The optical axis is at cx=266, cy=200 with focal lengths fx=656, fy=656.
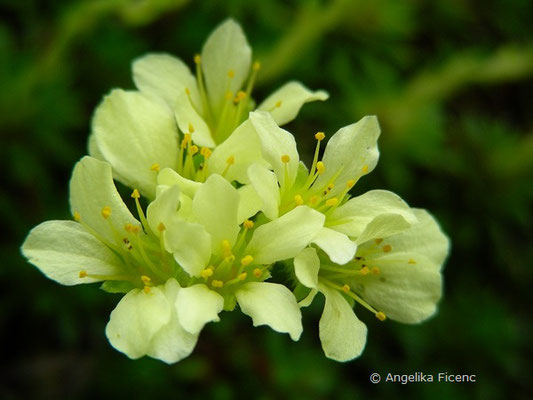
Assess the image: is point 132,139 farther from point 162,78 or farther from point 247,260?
point 247,260

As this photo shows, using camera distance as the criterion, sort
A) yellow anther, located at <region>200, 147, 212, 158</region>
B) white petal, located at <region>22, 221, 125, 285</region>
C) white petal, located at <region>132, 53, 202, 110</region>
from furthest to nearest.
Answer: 1. white petal, located at <region>132, 53, 202, 110</region>
2. yellow anther, located at <region>200, 147, 212, 158</region>
3. white petal, located at <region>22, 221, 125, 285</region>

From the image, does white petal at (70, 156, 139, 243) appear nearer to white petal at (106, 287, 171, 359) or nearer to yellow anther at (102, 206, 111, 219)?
yellow anther at (102, 206, 111, 219)

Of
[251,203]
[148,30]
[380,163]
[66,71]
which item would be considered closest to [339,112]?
[380,163]

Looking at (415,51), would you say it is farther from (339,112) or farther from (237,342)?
(237,342)

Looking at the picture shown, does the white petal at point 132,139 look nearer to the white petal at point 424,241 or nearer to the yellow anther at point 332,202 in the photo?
the yellow anther at point 332,202

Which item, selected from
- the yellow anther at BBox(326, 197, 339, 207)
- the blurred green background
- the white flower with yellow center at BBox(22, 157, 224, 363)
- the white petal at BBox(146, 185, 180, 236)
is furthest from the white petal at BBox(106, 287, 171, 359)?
the blurred green background

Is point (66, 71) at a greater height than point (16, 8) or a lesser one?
lesser

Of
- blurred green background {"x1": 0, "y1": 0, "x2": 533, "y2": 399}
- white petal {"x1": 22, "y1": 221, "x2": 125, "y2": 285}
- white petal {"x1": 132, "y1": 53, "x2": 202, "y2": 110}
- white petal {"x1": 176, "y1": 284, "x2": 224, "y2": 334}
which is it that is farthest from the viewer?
blurred green background {"x1": 0, "y1": 0, "x2": 533, "y2": 399}
